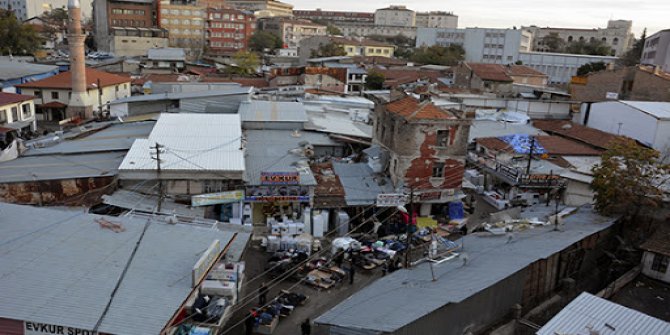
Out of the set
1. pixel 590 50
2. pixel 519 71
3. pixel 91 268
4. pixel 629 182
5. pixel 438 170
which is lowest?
pixel 91 268

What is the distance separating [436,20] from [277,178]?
138 m

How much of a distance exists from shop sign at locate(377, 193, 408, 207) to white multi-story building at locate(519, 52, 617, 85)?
5767 cm

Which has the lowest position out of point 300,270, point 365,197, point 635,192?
point 300,270

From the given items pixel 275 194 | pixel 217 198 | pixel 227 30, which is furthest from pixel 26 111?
pixel 227 30

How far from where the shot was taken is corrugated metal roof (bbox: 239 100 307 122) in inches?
1186

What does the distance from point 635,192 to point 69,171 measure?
22.5 metres

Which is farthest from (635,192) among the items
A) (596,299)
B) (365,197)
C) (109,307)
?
(109,307)

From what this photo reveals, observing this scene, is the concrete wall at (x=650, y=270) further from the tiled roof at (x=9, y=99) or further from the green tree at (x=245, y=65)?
the green tree at (x=245, y=65)

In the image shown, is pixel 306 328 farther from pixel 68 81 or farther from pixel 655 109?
pixel 68 81

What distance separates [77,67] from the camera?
38.6m

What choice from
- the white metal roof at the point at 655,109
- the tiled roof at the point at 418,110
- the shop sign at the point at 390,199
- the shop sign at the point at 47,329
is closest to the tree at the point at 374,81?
the white metal roof at the point at 655,109

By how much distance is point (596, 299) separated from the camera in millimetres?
12305

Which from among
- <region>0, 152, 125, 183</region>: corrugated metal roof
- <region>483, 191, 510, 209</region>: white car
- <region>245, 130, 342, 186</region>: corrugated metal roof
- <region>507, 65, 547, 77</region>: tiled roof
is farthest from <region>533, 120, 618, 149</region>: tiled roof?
<region>0, 152, 125, 183</region>: corrugated metal roof

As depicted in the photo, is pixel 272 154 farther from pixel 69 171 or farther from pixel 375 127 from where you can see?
pixel 69 171
